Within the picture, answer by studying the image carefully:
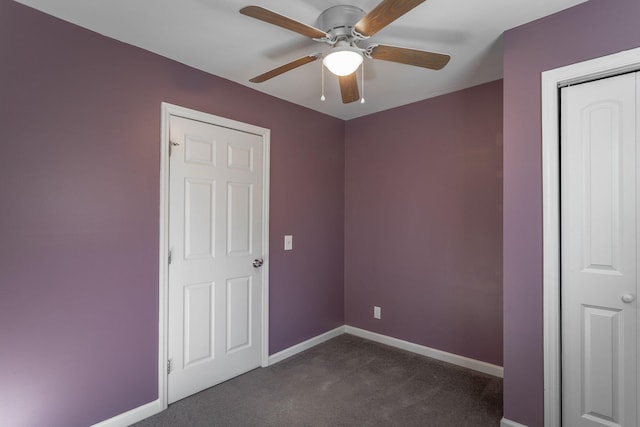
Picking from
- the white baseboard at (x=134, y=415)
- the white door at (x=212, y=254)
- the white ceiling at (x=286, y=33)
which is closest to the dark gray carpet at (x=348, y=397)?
the white baseboard at (x=134, y=415)

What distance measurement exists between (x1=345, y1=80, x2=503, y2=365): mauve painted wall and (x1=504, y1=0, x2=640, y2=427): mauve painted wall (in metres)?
0.81

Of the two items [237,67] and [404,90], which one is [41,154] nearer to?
[237,67]

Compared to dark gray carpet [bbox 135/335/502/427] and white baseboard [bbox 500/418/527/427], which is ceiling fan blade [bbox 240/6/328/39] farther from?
white baseboard [bbox 500/418/527/427]

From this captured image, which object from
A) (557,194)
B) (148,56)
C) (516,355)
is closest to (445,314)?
(516,355)

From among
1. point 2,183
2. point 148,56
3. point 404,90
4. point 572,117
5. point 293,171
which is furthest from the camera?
point 293,171

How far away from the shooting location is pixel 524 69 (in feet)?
6.21

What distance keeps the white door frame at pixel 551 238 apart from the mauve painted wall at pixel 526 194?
28 millimetres

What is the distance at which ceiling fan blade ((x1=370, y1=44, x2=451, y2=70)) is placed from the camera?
1659 millimetres

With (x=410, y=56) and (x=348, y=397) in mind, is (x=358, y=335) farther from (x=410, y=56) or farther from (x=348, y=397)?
(x=410, y=56)

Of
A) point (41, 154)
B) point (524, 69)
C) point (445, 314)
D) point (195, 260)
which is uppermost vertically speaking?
point (524, 69)

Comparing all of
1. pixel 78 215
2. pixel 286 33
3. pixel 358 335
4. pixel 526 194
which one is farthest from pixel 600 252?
pixel 78 215

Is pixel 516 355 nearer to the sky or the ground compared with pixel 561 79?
nearer to the ground

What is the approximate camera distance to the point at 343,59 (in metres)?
1.67

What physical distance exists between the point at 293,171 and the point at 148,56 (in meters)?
1.51
